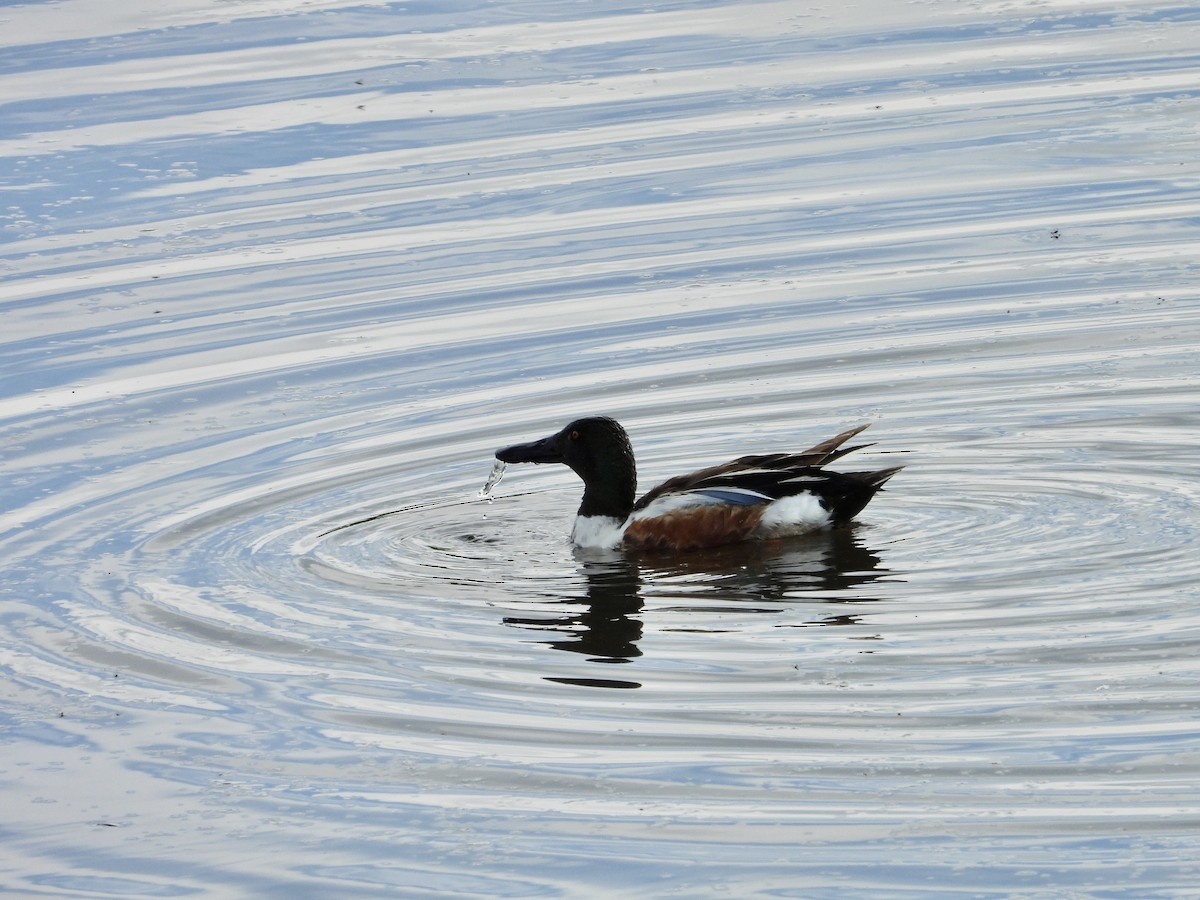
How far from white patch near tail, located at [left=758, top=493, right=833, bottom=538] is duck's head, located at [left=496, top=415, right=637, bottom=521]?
71cm

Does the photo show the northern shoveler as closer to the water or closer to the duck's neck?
the duck's neck

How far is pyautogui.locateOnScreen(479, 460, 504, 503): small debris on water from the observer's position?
1084 centimetres

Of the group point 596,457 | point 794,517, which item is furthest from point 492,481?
point 794,517

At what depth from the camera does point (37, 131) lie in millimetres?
18453

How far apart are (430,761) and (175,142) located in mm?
→ 11552

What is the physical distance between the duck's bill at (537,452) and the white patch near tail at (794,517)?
119 centimetres

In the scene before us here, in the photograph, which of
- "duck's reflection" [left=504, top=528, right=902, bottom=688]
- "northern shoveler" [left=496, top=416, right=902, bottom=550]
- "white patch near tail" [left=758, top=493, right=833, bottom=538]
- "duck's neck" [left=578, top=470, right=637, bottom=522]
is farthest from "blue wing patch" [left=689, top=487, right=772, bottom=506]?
Answer: "duck's neck" [left=578, top=470, right=637, bottom=522]

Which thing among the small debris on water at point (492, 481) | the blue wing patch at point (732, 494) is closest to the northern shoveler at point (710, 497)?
the blue wing patch at point (732, 494)

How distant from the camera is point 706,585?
9.70m

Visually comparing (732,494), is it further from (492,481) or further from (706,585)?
(492,481)

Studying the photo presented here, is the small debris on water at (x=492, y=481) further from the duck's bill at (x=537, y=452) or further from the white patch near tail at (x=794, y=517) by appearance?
the white patch near tail at (x=794, y=517)

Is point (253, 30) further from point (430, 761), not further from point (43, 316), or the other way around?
point (430, 761)

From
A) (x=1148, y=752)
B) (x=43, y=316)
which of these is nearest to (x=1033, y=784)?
(x=1148, y=752)

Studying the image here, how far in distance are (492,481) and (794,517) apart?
5.21 ft
